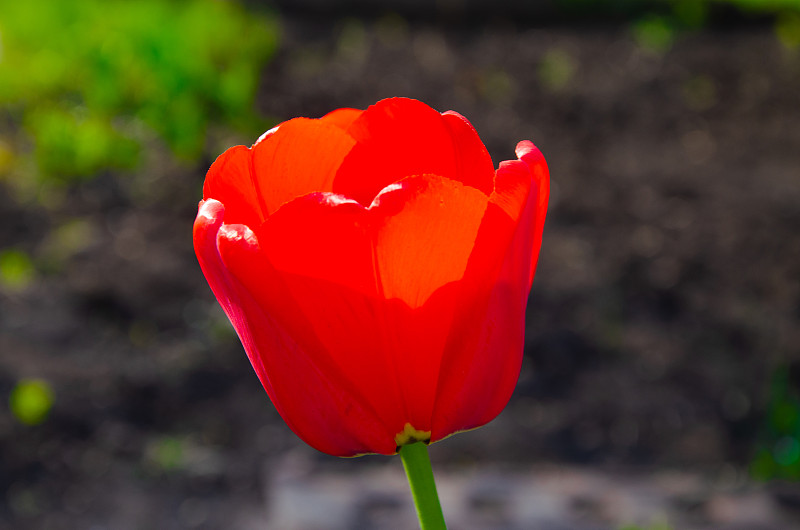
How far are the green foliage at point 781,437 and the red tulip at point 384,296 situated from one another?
210 centimetres

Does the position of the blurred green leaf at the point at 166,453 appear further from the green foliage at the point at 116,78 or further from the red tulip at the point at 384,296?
the red tulip at the point at 384,296

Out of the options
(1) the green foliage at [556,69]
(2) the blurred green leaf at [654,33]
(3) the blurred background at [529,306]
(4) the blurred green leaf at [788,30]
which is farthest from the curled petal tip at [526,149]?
(4) the blurred green leaf at [788,30]

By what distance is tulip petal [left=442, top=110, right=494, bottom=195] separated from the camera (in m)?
0.57

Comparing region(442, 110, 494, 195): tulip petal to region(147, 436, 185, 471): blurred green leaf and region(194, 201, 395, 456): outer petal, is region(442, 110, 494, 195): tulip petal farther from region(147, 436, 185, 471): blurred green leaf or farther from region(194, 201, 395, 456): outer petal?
region(147, 436, 185, 471): blurred green leaf

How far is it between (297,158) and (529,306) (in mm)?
2760

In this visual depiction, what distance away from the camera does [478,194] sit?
489 millimetres

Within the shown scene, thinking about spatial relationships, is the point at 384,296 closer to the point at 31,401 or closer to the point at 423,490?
the point at 423,490

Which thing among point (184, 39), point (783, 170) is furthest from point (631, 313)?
point (184, 39)

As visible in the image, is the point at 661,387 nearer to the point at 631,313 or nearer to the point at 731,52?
the point at 631,313

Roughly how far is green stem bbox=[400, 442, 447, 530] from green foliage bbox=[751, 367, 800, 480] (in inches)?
83.8

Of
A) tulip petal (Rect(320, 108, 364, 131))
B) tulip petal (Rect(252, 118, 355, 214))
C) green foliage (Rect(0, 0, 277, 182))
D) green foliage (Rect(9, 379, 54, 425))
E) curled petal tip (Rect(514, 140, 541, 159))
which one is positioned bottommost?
curled petal tip (Rect(514, 140, 541, 159))

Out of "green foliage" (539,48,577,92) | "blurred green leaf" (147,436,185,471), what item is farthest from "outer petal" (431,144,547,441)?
"green foliage" (539,48,577,92)

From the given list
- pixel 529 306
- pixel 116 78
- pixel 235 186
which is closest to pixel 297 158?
pixel 235 186

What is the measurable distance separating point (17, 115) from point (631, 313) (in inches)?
121
